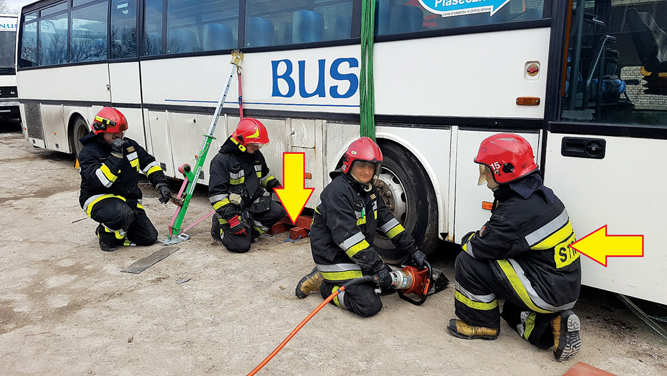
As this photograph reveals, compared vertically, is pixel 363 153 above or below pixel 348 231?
above

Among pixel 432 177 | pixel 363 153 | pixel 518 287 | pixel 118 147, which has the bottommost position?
pixel 518 287

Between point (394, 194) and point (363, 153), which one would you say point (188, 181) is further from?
point (363, 153)

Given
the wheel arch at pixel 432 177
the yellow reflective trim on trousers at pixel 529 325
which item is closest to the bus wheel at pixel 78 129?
the wheel arch at pixel 432 177

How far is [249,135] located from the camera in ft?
16.4

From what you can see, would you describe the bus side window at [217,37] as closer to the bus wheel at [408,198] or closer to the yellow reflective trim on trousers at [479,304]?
the bus wheel at [408,198]

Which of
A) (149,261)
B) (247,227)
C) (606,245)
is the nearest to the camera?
(606,245)

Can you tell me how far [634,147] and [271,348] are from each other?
248 cm

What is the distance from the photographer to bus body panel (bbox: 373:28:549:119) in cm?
342

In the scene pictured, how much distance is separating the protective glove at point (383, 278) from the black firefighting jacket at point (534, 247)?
73cm

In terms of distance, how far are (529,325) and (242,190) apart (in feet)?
10.2

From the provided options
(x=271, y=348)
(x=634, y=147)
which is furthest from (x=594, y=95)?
(x=271, y=348)

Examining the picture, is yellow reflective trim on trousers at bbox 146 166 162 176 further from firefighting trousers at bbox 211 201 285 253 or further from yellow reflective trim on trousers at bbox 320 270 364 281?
yellow reflective trim on trousers at bbox 320 270 364 281

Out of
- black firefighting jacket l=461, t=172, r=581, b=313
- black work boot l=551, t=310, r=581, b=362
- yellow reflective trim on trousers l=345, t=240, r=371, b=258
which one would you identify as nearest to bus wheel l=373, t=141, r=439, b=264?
yellow reflective trim on trousers l=345, t=240, r=371, b=258

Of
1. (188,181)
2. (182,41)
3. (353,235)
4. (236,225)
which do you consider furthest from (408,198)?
(182,41)
